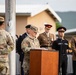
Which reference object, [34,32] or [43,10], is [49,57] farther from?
[43,10]

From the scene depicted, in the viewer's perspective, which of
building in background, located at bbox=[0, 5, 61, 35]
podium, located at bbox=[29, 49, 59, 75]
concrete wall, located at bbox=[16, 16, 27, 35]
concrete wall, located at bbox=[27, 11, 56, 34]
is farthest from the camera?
concrete wall, located at bbox=[27, 11, 56, 34]

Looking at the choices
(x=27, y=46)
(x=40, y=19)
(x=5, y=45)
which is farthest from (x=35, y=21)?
(x=5, y=45)

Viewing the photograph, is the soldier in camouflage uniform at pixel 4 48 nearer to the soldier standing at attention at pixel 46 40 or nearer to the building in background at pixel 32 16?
the soldier standing at attention at pixel 46 40

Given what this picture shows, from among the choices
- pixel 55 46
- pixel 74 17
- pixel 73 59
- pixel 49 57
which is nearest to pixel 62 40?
pixel 55 46

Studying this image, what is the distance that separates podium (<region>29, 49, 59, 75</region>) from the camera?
10570 mm

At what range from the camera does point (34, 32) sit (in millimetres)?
10867

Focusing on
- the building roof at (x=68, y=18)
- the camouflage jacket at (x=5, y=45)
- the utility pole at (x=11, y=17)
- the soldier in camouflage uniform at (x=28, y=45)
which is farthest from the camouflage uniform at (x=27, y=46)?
the building roof at (x=68, y=18)

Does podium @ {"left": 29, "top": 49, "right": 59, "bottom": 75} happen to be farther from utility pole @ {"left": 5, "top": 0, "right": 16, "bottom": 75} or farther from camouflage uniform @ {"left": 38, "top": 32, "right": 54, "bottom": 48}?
camouflage uniform @ {"left": 38, "top": 32, "right": 54, "bottom": 48}

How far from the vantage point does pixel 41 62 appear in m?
10.6

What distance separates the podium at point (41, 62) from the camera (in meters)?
10.6

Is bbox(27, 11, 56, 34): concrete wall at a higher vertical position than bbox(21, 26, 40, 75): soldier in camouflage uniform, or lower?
higher

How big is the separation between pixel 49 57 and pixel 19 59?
3457 mm

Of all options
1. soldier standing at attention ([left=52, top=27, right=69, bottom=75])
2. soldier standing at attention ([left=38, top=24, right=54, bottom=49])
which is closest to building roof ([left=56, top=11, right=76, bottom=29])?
soldier standing at attention ([left=38, top=24, right=54, bottom=49])

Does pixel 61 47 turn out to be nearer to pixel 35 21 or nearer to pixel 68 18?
pixel 35 21
